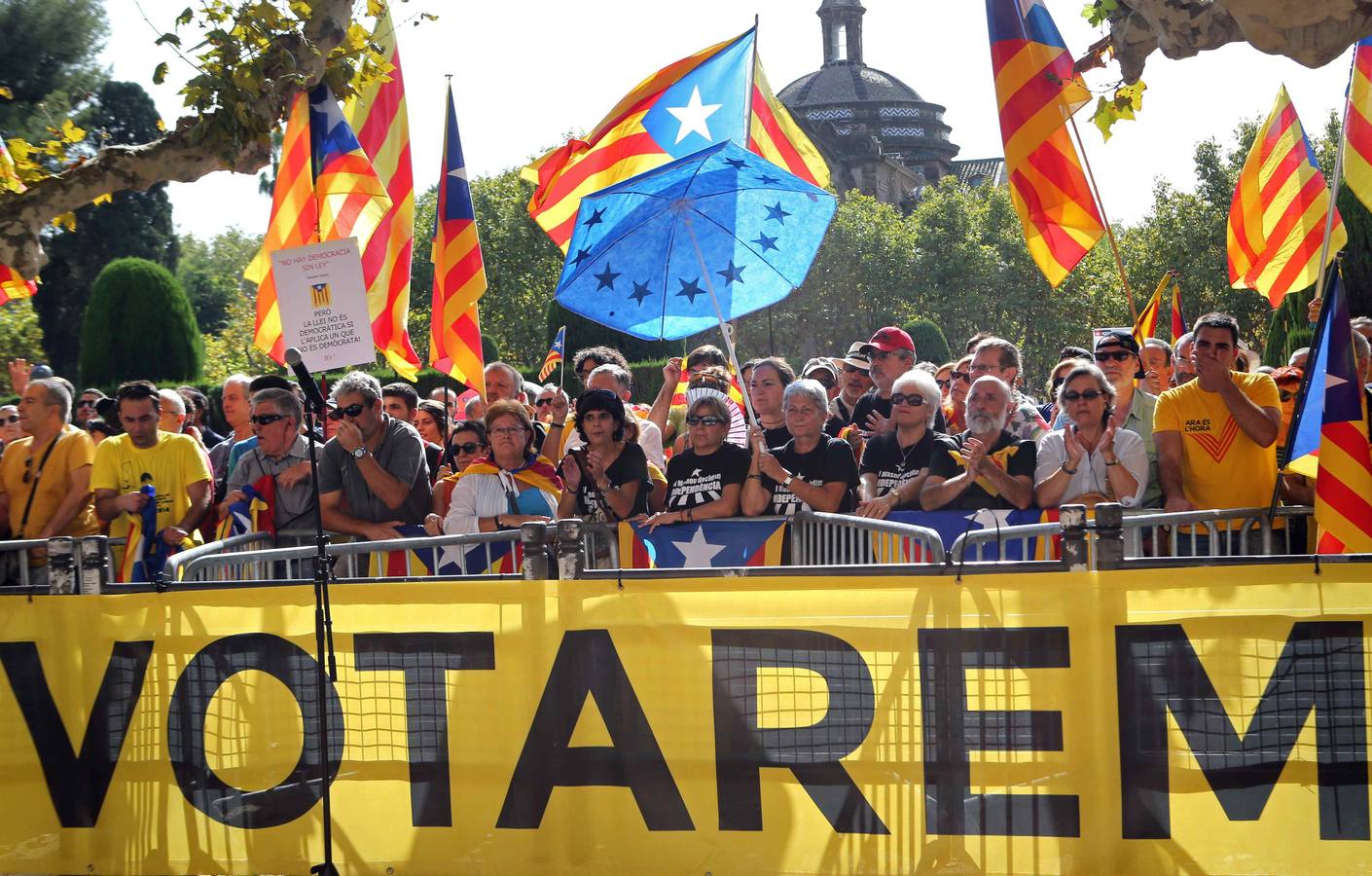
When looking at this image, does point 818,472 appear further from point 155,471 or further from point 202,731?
point 155,471

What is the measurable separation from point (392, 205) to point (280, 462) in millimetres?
3192

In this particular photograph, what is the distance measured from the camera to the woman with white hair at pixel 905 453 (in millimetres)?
7102

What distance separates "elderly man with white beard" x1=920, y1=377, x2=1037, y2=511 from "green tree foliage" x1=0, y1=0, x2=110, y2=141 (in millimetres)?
37213

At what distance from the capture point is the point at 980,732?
4.49 meters

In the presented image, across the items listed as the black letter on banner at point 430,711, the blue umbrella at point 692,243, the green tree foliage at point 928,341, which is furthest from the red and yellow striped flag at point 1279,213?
the green tree foliage at point 928,341

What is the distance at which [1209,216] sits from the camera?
4578 cm

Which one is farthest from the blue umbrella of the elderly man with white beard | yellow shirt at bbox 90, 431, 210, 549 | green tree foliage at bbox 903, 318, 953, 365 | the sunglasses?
green tree foliage at bbox 903, 318, 953, 365

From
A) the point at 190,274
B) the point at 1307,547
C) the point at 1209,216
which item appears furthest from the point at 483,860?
the point at 190,274

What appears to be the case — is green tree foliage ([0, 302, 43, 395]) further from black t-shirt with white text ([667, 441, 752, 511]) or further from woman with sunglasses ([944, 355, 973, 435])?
black t-shirt with white text ([667, 441, 752, 511])

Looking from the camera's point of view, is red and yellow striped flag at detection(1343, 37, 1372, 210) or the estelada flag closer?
red and yellow striped flag at detection(1343, 37, 1372, 210)

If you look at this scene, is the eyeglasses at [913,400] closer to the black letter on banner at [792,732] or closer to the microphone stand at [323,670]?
the black letter on banner at [792,732]

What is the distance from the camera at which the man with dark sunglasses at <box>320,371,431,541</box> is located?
745 centimetres

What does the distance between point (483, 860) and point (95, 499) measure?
4006 mm

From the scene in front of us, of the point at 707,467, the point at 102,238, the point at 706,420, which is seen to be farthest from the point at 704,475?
the point at 102,238
